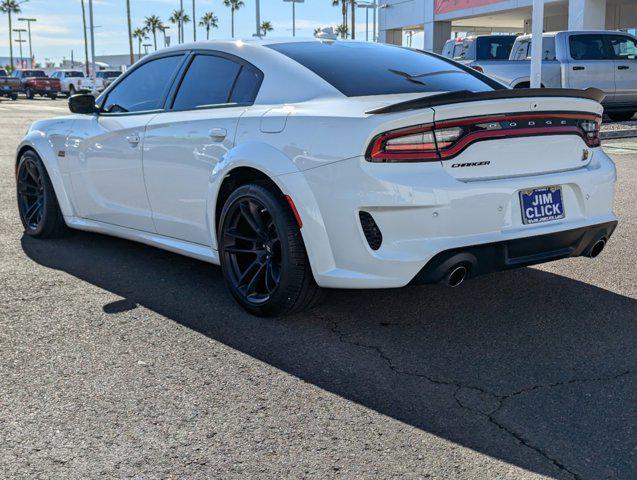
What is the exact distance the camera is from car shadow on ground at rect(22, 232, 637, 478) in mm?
2893

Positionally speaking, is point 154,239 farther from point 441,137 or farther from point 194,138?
point 441,137

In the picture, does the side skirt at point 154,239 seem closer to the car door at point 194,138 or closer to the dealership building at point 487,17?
the car door at point 194,138

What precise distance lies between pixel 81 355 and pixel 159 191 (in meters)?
1.47

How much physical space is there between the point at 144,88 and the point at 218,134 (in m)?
1.33

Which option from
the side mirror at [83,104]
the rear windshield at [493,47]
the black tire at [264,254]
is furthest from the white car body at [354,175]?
the rear windshield at [493,47]

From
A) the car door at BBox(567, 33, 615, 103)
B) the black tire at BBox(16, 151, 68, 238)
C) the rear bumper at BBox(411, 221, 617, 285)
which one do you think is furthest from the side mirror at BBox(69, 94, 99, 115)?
the car door at BBox(567, 33, 615, 103)

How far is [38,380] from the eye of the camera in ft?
11.2

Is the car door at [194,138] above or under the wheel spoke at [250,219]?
above

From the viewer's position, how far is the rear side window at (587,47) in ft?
56.5

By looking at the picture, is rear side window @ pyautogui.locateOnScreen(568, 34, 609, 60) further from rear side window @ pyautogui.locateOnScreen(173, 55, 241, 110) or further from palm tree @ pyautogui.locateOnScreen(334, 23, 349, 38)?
palm tree @ pyautogui.locateOnScreen(334, 23, 349, 38)

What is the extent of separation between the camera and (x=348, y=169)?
12.0ft

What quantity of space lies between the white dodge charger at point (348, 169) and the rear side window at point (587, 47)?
13394mm

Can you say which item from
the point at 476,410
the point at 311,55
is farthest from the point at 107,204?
the point at 476,410

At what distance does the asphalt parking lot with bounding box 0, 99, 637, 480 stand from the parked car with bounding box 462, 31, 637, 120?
12554 mm
